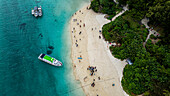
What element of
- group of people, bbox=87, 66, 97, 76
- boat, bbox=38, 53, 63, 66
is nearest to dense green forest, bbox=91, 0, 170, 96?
group of people, bbox=87, 66, 97, 76

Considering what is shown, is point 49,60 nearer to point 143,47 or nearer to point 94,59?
point 94,59

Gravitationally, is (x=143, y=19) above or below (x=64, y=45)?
above

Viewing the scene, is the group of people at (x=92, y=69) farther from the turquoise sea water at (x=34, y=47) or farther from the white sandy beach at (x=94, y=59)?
the turquoise sea water at (x=34, y=47)

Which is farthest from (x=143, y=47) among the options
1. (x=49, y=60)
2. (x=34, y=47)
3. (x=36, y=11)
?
(x=36, y=11)

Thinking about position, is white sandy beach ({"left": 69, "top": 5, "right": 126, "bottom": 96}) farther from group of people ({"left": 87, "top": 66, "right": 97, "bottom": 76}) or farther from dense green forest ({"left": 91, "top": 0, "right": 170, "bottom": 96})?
dense green forest ({"left": 91, "top": 0, "right": 170, "bottom": 96})

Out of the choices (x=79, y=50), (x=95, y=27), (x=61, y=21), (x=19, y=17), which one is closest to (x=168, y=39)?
(x=95, y=27)

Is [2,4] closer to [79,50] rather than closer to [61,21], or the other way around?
[61,21]
